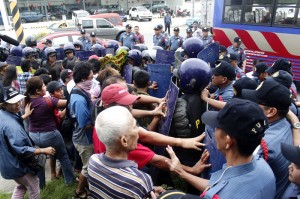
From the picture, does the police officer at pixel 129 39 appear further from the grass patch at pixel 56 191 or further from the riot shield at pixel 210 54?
the grass patch at pixel 56 191

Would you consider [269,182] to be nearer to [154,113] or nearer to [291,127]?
[291,127]

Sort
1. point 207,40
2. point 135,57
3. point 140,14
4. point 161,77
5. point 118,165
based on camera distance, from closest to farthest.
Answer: point 118,165 < point 161,77 < point 135,57 < point 207,40 < point 140,14

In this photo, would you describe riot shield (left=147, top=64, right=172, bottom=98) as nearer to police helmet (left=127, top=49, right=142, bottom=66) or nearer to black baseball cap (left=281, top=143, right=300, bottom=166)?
police helmet (left=127, top=49, right=142, bottom=66)

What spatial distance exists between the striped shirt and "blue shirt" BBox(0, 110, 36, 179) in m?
1.44

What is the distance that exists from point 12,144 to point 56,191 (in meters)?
1.31

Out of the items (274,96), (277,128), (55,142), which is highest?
(274,96)

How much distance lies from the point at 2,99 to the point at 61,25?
15386 millimetres

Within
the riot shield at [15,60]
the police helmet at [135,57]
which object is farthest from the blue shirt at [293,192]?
the riot shield at [15,60]

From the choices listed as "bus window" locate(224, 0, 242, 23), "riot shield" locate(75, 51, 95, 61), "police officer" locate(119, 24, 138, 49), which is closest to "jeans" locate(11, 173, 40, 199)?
"riot shield" locate(75, 51, 95, 61)

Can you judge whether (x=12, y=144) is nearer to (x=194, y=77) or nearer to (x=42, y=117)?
(x=42, y=117)

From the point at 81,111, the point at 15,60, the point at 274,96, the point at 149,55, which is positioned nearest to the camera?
the point at 274,96

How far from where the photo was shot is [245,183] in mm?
1374

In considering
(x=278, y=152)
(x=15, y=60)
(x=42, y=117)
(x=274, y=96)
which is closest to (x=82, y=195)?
(x=42, y=117)

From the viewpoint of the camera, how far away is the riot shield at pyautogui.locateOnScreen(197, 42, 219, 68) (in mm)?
4332
